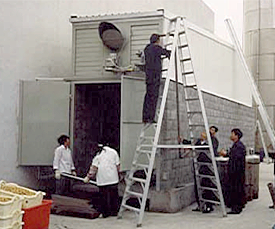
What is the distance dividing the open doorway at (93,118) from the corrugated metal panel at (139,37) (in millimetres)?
999

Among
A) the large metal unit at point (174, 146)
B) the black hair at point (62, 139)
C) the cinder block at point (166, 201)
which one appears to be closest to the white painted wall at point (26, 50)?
the black hair at point (62, 139)

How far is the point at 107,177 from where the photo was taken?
9.17 meters

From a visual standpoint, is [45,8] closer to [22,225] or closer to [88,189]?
[88,189]

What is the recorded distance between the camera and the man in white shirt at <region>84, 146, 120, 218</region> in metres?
9.16

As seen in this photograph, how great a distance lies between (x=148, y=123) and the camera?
9.23 m

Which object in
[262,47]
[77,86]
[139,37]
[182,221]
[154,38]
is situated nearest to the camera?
[182,221]

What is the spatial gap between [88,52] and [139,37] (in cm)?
128

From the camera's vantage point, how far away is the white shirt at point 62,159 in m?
10.0

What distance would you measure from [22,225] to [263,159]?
20.5m

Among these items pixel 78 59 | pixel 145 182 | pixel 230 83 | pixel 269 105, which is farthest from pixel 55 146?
pixel 269 105

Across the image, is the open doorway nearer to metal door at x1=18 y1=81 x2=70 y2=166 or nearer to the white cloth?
metal door at x1=18 y1=81 x2=70 y2=166

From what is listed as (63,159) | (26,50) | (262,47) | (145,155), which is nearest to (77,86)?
(26,50)

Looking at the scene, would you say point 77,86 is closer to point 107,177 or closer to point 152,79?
point 152,79

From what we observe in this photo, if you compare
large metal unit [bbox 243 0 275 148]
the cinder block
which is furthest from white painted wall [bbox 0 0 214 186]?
large metal unit [bbox 243 0 275 148]
